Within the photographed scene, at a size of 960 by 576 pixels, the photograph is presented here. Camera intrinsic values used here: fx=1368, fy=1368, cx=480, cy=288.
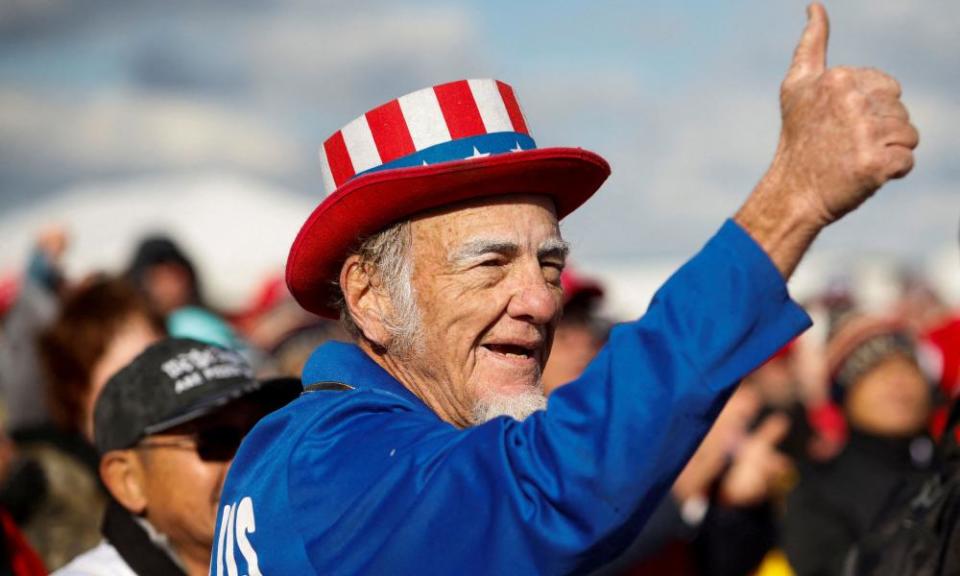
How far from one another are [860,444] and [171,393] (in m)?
4.04

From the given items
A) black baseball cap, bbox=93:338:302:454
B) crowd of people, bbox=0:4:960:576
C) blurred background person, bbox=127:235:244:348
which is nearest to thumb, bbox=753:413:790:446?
blurred background person, bbox=127:235:244:348

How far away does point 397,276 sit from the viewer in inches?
110

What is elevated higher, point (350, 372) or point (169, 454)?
point (350, 372)

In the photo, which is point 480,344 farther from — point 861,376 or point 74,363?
point 861,376

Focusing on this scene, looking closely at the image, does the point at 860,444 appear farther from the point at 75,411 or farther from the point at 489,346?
the point at 489,346

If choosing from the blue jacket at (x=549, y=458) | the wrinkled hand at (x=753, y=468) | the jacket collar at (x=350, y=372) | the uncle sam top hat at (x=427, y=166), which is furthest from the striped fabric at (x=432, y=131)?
the wrinkled hand at (x=753, y=468)

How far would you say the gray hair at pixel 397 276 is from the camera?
2781mm

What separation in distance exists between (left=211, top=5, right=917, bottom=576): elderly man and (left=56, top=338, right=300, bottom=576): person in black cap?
2.78ft

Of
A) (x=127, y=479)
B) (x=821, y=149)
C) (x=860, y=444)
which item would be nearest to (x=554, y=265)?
(x=821, y=149)

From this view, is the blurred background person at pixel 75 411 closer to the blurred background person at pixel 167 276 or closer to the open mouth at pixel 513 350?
the blurred background person at pixel 167 276

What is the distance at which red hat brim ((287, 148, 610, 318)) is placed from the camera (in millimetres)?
2588

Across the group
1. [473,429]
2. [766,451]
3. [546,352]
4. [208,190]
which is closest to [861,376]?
[766,451]

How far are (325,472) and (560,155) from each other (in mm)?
797

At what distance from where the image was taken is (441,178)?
2580mm
